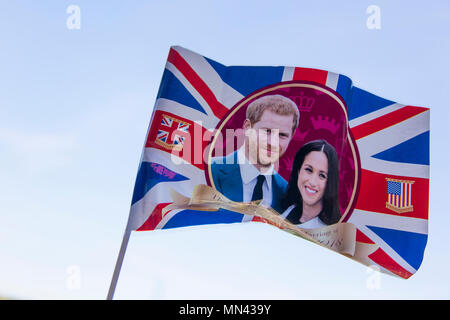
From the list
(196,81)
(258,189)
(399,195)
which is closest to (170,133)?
(196,81)

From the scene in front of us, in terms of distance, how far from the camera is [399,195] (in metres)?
11.2

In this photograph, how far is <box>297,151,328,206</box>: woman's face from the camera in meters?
10.2

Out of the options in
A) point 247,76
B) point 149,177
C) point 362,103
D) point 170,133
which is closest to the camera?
point 149,177

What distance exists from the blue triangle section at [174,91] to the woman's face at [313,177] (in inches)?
90.0

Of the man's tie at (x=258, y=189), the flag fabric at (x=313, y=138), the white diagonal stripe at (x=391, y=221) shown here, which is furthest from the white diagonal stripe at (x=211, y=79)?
the white diagonal stripe at (x=391, y=221)

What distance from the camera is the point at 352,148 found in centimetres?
1136

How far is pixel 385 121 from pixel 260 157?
3075 millimetres

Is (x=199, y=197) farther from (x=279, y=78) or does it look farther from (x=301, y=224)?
(x=279, y=78)

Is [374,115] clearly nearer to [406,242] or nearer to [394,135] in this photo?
[394,135]

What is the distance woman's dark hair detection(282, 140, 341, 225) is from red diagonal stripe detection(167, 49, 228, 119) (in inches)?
65.6

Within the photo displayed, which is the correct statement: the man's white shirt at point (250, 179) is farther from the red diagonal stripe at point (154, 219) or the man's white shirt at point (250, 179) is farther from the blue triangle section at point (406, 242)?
the blue triangle section at point (406, 242)

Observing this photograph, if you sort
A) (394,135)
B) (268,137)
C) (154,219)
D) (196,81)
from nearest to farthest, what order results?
1. (154,219)
2. (196,81)
3. (268,137)
4. (394,135)

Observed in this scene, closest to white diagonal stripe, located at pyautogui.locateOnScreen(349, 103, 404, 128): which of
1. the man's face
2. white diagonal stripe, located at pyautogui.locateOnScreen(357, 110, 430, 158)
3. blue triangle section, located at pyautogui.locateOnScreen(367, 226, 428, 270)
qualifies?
white diagonal stripe, located at pyautogui.locateOnScreen(357, 110, 430, 158)
